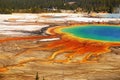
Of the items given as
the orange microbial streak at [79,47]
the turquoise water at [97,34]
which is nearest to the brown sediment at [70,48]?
the orange microbial streak at [79,47]

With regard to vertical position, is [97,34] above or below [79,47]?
below

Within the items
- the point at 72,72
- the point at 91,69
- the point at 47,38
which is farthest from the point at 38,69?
the point at 47,38

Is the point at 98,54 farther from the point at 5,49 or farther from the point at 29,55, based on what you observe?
the point at 5,49

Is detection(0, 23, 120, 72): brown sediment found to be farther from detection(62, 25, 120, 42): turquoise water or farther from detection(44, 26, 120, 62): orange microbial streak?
detection(62, 25, 120, 42): turquoise water

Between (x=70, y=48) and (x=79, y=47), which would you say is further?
(x=79, y=47)

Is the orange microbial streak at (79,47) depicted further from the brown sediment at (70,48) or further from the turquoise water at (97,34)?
the turquoise water at (97,34)

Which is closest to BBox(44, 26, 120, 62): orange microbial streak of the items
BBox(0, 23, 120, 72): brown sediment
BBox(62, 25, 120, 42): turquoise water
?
BBox(0, 23, 120, 72): brown sediment

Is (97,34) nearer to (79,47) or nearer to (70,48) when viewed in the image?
(79,47)

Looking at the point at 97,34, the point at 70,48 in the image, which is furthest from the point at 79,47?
the point at 97,34

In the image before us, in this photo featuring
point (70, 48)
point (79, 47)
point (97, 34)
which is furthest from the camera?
point (97, 34)

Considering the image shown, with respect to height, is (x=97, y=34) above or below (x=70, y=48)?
below

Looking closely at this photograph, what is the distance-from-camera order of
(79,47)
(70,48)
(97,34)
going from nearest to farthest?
(70,48) → (79,47) → (97,34)
